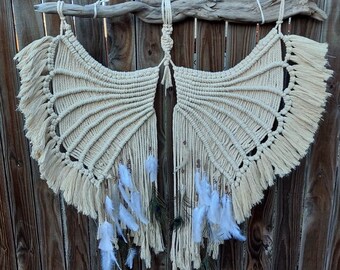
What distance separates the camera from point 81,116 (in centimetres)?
109

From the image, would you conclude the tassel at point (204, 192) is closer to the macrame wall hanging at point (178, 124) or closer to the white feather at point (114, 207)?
the macrame wall hanging at point (178, 124)

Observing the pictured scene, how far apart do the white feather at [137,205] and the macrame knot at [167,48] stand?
332 millimetres

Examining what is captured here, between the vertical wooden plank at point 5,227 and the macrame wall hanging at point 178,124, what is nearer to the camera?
the macrame wall hanging at point 178,124

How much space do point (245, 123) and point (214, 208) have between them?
0.85 ft

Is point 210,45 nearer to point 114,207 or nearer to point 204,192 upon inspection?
point 204,192

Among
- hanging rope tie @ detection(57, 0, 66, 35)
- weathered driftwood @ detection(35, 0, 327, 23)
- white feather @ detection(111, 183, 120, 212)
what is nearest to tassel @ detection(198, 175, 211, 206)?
white feather @ detection(111, 183, 120, 212)

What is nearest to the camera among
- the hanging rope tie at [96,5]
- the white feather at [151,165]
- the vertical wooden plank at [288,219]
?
the hanging rope tie at [96,5]

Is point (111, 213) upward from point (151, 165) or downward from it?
downward

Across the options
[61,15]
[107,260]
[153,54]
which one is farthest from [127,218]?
[61,15]

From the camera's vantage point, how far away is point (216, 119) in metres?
1.08

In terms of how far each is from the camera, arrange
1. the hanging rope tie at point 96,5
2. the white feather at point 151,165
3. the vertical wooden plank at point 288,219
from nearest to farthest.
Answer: the hanging rope tie at point 96,5
the white feather at point 151,165
the vertical wooden plank at point 288,219

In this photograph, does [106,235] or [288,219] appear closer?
[106,235]

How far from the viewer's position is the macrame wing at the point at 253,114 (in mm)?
1037

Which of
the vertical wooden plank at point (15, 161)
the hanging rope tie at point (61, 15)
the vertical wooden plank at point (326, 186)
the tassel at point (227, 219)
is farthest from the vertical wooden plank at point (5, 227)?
the vertical wooden plank at point (326, 186)
